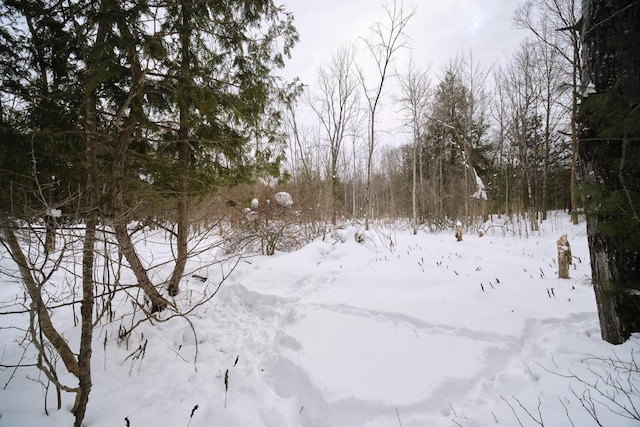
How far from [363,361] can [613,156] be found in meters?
2.86

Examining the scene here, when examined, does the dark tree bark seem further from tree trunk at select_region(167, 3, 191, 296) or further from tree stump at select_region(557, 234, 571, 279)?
tree trunk at select_region(167, 3, 191, 296)

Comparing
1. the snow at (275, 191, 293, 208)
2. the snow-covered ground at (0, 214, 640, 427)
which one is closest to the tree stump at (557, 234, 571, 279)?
the snow-covered ground at (0, 214, 640, 427)

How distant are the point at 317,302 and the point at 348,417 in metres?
1.95

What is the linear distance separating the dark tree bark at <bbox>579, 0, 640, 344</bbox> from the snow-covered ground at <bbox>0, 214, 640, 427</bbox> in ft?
1.66

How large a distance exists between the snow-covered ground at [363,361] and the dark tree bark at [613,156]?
505mm

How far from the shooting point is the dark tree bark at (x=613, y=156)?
1.83 m

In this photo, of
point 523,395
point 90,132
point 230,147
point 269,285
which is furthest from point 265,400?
point 230,147

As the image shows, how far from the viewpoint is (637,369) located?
72.0 inches

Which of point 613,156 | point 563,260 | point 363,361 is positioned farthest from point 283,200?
point 613,156

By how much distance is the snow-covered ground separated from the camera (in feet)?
6.46

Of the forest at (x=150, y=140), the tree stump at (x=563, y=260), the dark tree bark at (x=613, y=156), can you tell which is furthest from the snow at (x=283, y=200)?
the dark tree bark at (x=613, y=156)

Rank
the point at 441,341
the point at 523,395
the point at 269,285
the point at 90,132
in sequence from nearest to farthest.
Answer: the point at 523,395, the point at 90,132, the point at 441,341, the point at 269,285

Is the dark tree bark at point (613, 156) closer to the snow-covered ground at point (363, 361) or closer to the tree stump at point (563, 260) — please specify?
the snow-covered ground at point (363, 361)

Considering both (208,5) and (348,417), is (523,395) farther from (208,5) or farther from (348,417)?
(208,5)
